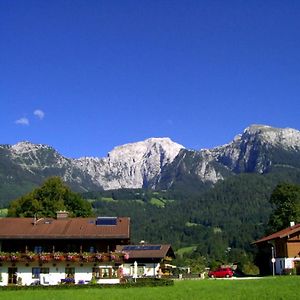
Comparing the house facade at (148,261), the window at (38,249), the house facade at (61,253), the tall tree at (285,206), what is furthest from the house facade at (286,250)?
the window at (38,249)

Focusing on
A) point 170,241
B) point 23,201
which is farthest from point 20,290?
point 170,241

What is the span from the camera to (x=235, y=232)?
640 feet

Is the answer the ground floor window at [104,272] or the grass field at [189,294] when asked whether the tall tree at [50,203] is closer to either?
the ground floor window at [104,272]

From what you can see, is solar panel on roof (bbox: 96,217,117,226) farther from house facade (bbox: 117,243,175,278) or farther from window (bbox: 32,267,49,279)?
house facade (bbox: 117,243,175,278)

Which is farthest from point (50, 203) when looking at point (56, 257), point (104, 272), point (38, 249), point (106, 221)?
point (104, 272)

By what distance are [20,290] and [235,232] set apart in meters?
161

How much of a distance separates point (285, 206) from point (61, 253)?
138ft

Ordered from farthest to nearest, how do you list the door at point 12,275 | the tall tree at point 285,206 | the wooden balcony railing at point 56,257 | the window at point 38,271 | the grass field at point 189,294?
the tall tree at point 285,206
the window at point 38,271
the door at point 12,275
the wooden balcony railing at point 56,257
the grass field at point 189,294

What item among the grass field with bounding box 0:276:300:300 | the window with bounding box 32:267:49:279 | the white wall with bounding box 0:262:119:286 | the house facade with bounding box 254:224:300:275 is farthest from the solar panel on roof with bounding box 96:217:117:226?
→ the grass field with bounding box 0:276:300:300

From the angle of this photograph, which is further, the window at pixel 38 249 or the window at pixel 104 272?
the window at pixel 38 249

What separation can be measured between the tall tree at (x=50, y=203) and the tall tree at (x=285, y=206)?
29643 millimetres

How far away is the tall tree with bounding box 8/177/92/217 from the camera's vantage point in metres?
74.5

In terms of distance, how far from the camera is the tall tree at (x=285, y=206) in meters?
83.3

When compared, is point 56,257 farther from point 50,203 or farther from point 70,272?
point 50,203
